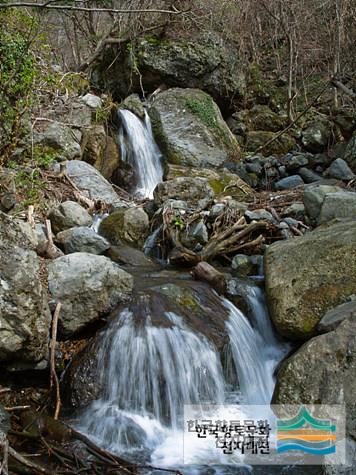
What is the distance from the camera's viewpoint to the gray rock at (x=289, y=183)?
9.36m

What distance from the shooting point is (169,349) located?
4.18 meters

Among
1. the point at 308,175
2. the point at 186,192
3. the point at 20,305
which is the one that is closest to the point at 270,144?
the point at 308,175

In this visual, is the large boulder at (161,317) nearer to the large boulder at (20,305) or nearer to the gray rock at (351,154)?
the large boulder at (20,305)

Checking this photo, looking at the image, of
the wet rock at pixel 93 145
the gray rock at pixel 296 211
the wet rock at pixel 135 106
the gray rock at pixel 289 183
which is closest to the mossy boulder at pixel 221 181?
the gray rock at pixel 289 183

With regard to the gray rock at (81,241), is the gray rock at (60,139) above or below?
above

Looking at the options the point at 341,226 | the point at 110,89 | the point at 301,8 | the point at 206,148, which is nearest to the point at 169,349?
the point at 341,226

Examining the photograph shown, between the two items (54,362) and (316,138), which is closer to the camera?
(54,362)

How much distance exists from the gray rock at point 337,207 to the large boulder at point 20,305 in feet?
13.2

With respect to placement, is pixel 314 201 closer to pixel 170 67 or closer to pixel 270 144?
pixel 270 144

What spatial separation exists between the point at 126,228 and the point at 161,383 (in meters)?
3.14

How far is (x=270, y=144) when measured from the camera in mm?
11812

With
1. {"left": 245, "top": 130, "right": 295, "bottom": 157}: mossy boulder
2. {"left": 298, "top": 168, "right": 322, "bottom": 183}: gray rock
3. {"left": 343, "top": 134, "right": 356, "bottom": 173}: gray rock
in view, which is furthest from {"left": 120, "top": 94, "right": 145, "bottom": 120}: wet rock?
{"left": 343, "top": 134, "right": 356, "bottom": 173}: gray rock

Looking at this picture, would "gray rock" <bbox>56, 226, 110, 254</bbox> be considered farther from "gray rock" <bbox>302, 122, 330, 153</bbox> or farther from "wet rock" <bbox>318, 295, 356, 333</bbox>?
"gray rock" <bbox>302, 122, 330, 153</bbox>

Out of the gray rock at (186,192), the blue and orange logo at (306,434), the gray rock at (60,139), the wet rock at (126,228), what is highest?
the gray rock at (60,139)
